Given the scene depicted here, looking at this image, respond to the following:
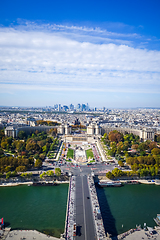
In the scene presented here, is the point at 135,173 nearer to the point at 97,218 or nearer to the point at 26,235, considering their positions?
the point at 97,218

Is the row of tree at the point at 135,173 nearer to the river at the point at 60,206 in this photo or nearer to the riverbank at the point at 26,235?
the river at the point at 60,206

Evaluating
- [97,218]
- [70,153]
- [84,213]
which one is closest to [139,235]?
[97,218]

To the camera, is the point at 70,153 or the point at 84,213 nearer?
the point at 84,213

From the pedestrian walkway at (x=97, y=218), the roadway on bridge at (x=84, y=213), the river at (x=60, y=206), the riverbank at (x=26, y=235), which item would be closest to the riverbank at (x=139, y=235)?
the river at (x=60, y=206)

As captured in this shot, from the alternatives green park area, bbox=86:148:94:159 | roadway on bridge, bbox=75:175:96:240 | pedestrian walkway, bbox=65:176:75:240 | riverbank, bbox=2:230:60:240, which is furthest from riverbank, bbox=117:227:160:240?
green park area, bbox=86:148:94:159

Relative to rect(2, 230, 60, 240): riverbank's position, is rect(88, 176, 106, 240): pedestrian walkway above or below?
above

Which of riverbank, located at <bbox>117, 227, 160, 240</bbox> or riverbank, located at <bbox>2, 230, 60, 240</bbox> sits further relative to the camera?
riverbank, located at <bbox>117, 227, 160, 240</bbox>

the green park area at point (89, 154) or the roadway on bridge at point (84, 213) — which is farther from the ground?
the green park area at point (89, 154)

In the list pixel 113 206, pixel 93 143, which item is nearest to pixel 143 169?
pixel 113 206

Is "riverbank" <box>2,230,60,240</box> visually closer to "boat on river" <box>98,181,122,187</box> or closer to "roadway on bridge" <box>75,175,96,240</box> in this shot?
"roadway on bridge" <box>75,175,96,240</box>
